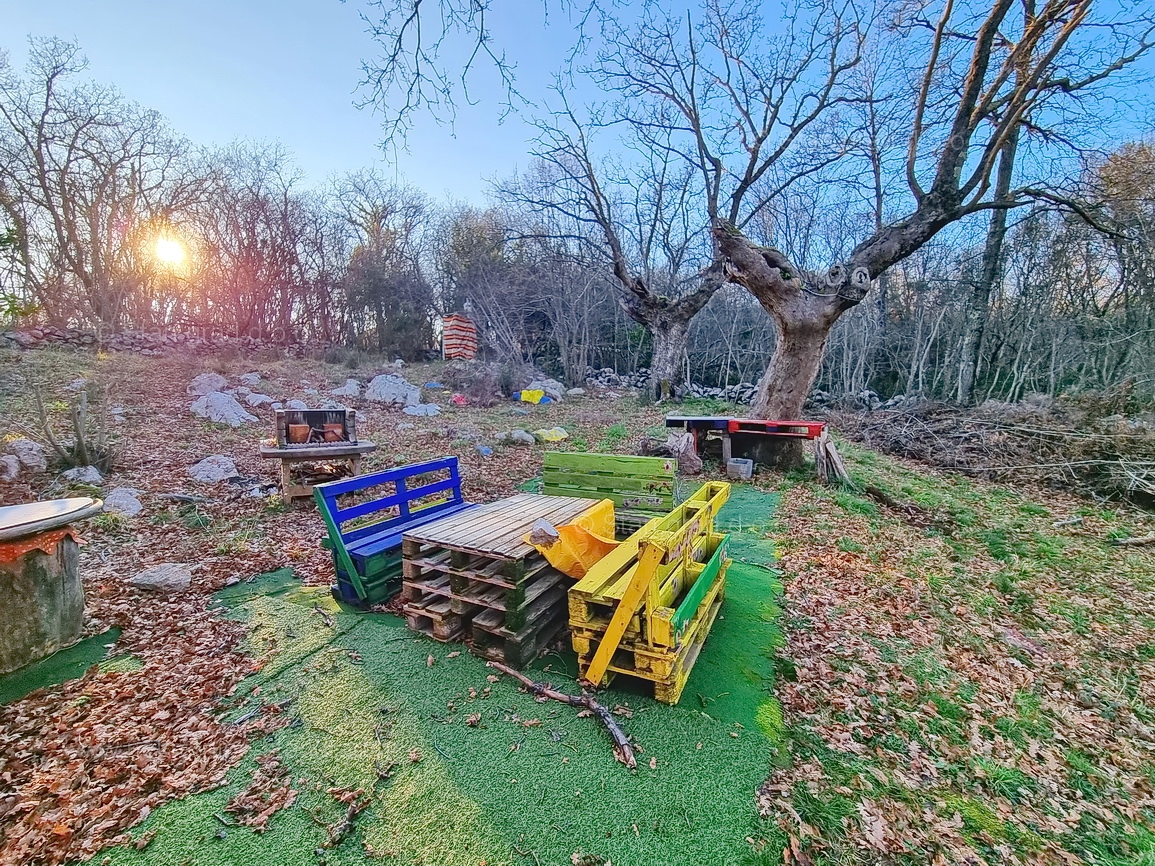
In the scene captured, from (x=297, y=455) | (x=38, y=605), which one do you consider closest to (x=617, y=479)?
(x=297, y=455)

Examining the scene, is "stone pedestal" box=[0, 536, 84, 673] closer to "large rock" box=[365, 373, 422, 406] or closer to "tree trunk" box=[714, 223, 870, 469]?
"tree trunk" box=[714, 223, 870, 469]

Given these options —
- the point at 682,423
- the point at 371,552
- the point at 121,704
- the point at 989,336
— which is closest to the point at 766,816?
the point at 371,552

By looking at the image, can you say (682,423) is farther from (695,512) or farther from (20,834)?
(20,834)

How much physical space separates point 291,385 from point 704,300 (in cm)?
1196

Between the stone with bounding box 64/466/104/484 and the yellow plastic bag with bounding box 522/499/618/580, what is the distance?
6.34m

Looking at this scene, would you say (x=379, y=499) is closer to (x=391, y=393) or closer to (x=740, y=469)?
(x=740, y=469)

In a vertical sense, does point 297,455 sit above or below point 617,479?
below

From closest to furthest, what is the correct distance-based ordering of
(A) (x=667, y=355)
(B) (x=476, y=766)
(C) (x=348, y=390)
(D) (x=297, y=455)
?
(B) (x=476, y=766), (D) (x=297, y=455), (C) (x=348, y=390), (A) (x=667, y=355)

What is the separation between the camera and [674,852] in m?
1.94

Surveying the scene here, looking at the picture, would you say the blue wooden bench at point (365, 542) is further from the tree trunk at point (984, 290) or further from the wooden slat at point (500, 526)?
the tree trunk at point (984, 290)

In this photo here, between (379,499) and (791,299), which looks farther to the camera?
(791,299)

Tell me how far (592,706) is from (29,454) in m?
7.88

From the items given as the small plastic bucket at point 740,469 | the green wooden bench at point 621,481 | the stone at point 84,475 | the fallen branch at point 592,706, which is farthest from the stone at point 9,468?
the small plastic bucket at point 740,469

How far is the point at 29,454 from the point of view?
6.15 meters
